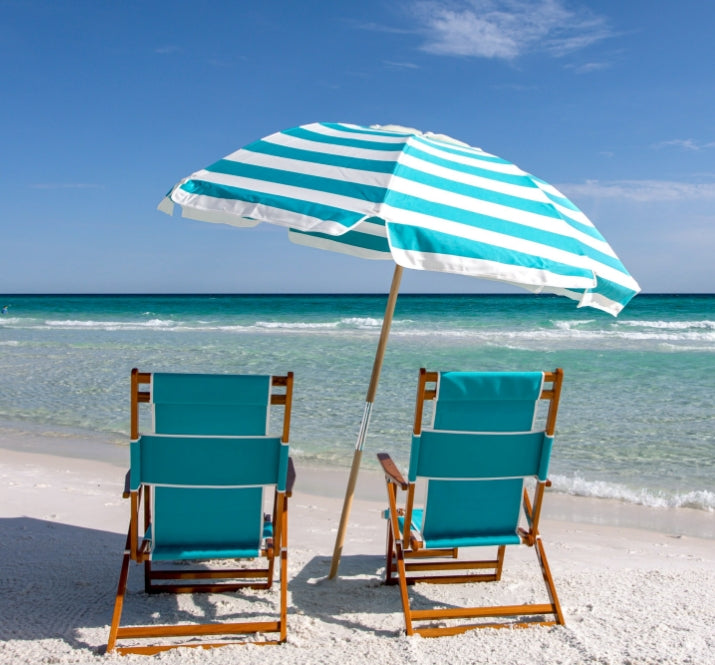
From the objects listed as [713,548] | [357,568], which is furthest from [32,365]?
[713,548]

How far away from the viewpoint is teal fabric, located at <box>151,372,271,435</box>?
247 cm

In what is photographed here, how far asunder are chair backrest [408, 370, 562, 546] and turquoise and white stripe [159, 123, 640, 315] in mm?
442

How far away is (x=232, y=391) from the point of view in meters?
2.49

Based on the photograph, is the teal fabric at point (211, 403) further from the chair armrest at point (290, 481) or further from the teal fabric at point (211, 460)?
the chair armrest at point (290, 481)

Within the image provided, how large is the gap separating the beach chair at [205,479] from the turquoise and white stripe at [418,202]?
0.66 m

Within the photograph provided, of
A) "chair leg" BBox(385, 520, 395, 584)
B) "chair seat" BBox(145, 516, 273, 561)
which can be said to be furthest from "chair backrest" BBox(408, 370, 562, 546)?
"chair seat" BBox(145, 516, 273, 561)

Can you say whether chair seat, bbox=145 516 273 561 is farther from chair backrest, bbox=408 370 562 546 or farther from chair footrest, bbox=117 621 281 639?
chair backrest, bbox=408 370 562 546

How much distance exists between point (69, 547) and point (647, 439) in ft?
17.6

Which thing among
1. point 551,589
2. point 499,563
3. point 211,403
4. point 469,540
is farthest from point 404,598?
point 211,403

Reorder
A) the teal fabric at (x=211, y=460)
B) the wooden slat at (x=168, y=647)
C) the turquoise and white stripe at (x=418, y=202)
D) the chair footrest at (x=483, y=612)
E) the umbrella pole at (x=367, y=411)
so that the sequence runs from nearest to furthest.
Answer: the turquoise and white stripe at (x=418, y=202) < the wooden slat at (x=168, y=647) < the teal fabric at (x=211, y=460) < the chair footrest at (x=483, y=612) < the umbrella pole at (x=367, y=411)

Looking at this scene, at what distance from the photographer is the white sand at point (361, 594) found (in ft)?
8.17

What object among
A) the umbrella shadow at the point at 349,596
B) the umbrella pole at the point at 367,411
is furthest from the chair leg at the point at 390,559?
the umbrella pole at the point at 367,411

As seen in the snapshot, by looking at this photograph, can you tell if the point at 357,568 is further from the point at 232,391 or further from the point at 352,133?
the point at 352,133

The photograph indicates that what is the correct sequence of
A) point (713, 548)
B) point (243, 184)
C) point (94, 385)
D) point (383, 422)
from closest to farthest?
point (243, 184)
point (713, 548)
point (383, 422)
point (94, 385)
